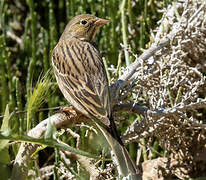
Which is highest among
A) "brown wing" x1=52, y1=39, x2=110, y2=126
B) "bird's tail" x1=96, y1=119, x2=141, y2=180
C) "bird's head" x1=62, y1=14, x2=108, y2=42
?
"bird's head" x1=62, y1=14, x2=108, y2=42

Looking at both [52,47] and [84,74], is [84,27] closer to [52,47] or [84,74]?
[52,47]

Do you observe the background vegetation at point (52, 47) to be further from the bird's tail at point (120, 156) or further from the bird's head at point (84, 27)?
the bird's tail at point (120, 156)

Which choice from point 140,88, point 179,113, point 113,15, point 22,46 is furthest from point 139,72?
point 22,46

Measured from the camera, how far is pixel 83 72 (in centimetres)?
309

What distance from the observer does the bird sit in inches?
102

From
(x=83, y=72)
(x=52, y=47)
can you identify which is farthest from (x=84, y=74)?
(x=52, y=47)

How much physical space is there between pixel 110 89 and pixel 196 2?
1290mm

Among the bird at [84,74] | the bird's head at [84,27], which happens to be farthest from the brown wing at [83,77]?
the bird's head at [84,27]

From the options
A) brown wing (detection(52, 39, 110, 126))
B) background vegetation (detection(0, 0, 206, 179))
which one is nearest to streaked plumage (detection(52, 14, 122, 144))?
brown wing (detection(52, 39, 110, 126))

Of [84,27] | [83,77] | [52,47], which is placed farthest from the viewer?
[52,47]

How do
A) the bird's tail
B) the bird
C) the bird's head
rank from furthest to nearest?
the bird's head < the bird < the bird's tail

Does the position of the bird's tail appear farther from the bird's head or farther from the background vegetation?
the bird's head

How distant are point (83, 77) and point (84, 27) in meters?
0.91

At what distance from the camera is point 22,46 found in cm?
512
